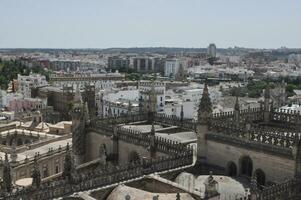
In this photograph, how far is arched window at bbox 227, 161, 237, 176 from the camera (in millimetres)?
31580

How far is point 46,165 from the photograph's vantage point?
224 feet

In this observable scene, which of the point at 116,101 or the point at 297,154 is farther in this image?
the point at 116,101

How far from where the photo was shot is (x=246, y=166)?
3091cm

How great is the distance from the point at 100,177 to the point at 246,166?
993 centimetres

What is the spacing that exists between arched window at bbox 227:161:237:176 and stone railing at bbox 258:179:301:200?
6.62 metres

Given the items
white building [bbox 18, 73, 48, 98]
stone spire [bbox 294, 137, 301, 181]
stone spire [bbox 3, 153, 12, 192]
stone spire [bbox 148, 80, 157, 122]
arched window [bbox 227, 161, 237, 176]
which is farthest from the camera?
white building [bbox 18, 73, 48, 98]

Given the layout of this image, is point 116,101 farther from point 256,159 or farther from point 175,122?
point 256,159

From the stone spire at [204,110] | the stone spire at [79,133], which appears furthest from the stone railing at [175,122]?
the stone spire at [204,110]

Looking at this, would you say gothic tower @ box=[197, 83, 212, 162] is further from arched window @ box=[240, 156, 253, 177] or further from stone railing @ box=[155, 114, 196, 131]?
stone railing @ box=[155, 114, 196, 131]

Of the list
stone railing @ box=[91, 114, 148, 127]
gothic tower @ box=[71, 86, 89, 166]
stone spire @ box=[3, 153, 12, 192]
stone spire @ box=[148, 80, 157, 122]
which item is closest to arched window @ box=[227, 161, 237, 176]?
stone railing @ box=[91, 114, 148, 127]

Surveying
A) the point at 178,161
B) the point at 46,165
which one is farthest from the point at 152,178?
the point at 46,165

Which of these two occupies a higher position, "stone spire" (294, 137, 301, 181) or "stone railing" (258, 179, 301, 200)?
"stone spire" (294, 137, 301, 181)

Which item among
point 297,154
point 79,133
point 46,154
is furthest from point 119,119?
point 46,154

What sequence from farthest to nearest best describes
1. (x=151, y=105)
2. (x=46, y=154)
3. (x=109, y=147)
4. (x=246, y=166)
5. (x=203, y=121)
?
(x=46, y=154) → (x=151, y=105) → (x=109, y=147) → (x=203, y=121) → (x=246, y=166)
